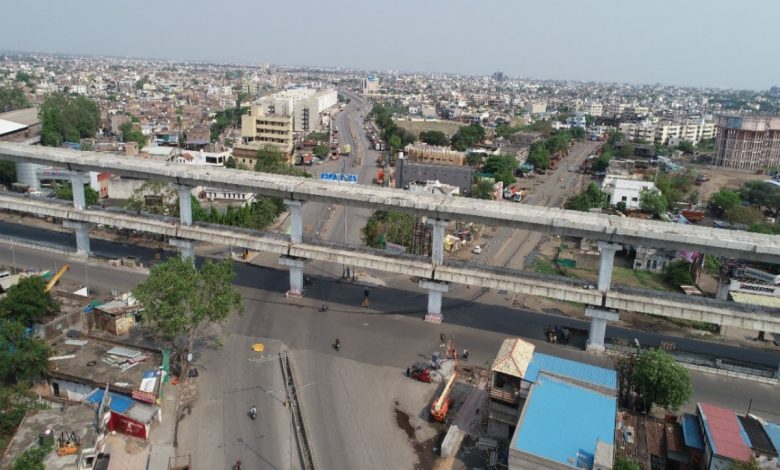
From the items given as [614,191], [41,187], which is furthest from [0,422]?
[614,191]

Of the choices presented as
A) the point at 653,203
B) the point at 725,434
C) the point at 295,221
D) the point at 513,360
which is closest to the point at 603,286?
the point at 513,360

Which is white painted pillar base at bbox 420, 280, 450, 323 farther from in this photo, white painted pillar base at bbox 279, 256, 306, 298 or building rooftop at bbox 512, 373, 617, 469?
building rooftop at bbox 512, 373, 617, 469

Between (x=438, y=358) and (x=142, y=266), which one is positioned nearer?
(x=438, y=358)

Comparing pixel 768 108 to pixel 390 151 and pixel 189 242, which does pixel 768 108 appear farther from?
pixel 189 242

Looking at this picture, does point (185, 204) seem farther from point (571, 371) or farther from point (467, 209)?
point (571, 371)

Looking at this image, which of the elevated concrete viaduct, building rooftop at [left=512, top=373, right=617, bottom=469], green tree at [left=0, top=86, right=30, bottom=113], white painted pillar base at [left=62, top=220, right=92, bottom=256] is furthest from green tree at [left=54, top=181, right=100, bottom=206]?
green tree at [left=0, top=86, right=30, bottom=113]

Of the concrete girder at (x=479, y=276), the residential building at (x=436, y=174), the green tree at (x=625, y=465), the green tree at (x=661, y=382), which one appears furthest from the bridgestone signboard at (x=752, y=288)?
the residential building at (x=436, y=174)
